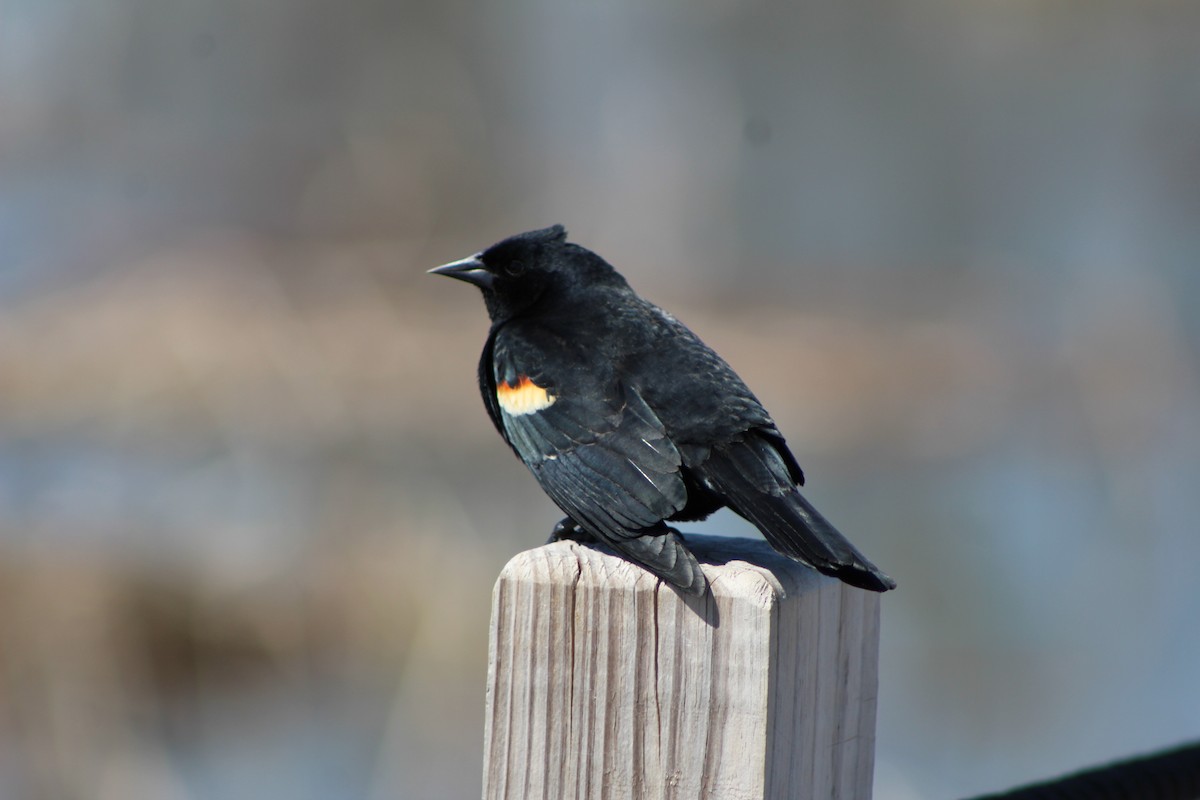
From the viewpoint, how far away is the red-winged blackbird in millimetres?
1606

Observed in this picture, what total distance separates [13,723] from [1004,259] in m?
5.19

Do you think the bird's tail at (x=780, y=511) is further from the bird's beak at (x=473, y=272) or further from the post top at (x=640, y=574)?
the bird's beak at (x=473, y=272)

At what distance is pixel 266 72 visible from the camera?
790cm

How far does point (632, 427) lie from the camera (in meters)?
1.87

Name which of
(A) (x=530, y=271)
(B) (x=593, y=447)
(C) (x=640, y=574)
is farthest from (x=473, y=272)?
(C) (x=640, y=574)

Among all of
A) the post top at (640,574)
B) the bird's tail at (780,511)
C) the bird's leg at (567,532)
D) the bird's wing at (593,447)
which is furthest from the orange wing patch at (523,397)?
the post top at (640,574)

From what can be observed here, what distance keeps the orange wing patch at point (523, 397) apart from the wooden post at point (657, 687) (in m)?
0.82

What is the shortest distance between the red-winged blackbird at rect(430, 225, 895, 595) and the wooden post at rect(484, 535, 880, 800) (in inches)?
7.4

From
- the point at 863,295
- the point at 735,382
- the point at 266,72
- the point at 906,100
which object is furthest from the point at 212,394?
the point at 735,382

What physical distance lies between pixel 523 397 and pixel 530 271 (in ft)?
1.44

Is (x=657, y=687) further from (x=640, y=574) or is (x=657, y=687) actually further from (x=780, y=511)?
(x=780, y=511)

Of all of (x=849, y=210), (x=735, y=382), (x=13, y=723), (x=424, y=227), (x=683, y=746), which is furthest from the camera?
(x=424, y=227)

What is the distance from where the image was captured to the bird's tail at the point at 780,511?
1.32 meters

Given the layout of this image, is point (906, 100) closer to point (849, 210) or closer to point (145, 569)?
point (849, 210)
